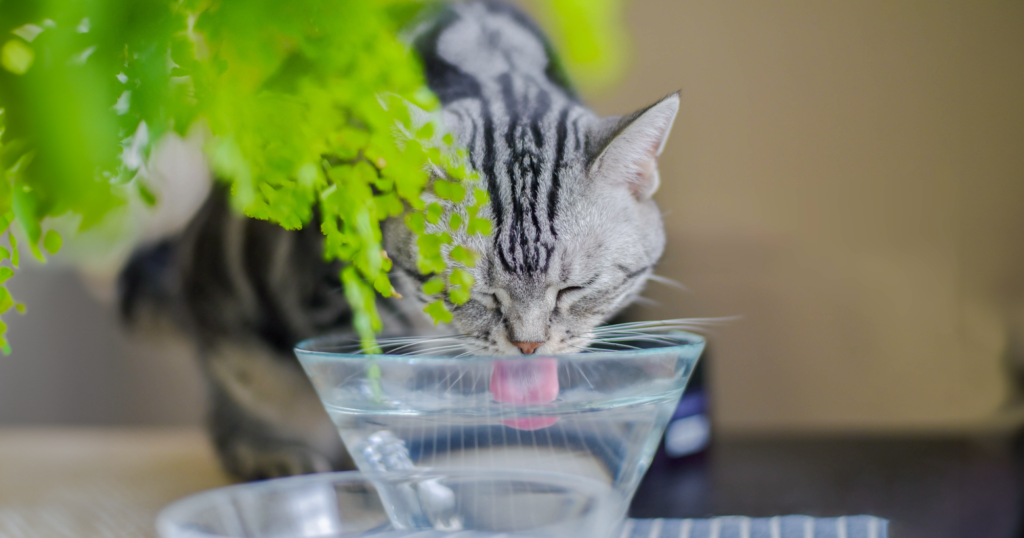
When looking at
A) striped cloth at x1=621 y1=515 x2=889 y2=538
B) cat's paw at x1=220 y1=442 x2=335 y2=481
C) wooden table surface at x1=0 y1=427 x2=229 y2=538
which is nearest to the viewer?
striped cloth at x1=621 y1=515 x2=889 y2=538

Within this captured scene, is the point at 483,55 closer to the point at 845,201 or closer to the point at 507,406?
the point at 507,406

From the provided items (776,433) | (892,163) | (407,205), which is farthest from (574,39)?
(776,433)

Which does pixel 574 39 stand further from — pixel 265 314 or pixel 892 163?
pixel 892 163

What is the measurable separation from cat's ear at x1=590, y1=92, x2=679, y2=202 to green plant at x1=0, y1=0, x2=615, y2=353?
203mm

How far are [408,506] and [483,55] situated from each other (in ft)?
2.10

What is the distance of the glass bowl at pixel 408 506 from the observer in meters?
0.43

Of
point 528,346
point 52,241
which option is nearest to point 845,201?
point 528,346

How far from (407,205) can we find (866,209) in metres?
0.87

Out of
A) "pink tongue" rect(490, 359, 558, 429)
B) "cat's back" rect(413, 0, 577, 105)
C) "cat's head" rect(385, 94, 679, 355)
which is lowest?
"pink tongue" rect(490, 359, 558, 429)

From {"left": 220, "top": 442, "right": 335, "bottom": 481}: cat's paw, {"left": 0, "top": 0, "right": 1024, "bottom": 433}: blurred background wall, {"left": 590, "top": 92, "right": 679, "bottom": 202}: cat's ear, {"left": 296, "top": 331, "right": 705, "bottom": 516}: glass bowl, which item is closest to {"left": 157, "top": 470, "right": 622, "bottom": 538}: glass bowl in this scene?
{"left": 296, "top": 331, "right": 705, "bottom": 516}: glass bowl

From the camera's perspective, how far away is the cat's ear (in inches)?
27.1

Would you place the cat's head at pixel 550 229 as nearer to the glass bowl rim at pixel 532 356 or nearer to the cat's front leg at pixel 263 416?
the glass bowl rim at pixel 532 356

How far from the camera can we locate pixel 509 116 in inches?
32.0

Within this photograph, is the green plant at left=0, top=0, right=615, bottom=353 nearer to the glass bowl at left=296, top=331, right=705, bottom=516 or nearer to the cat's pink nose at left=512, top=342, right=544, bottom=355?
the glass bowl at left=296, top=331, right=705, bottom=516
